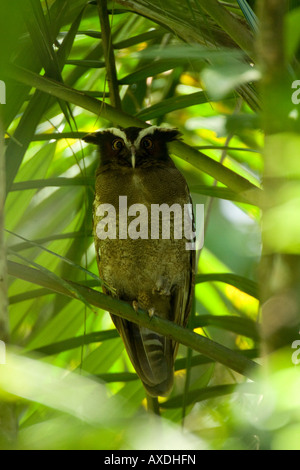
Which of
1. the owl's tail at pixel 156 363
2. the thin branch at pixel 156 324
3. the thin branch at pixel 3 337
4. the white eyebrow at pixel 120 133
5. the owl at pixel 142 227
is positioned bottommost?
the thin branch at pixel 3 337

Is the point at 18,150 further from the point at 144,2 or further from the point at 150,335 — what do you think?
the point at 150,335

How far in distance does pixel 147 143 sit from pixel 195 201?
1.42 feet

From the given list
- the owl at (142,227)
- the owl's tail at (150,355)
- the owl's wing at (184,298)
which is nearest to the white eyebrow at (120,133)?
the owl at (142,227)

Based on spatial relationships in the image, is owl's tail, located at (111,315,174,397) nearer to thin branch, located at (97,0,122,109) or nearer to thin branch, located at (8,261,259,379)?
thin branch, located at (8,261,259,379)

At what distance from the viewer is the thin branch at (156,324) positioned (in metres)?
1.18

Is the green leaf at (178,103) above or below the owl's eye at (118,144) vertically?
below

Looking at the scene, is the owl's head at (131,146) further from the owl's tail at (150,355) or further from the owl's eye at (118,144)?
the owl's tail at (150,355)

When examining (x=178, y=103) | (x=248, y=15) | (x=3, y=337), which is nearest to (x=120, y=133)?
(x=178, y=103)

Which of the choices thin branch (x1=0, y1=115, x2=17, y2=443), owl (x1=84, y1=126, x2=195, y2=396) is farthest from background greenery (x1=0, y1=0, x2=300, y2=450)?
owl (x1=84, y1=126, x2=195, y2=396)

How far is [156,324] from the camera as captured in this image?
1.47 m

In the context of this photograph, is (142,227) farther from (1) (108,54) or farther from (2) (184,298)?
(1) (108,54)
